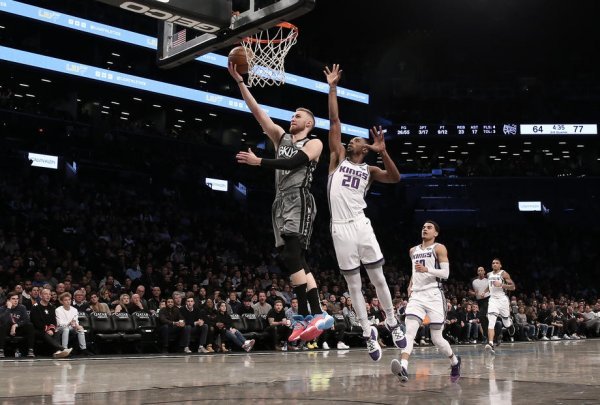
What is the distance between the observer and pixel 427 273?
28.0 ft

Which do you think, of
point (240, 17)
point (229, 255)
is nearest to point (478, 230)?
point (229, 255)

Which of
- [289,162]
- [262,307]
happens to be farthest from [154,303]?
[289,162]

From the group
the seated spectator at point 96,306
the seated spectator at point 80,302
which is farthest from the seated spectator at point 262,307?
the seated spectator at point 80,302

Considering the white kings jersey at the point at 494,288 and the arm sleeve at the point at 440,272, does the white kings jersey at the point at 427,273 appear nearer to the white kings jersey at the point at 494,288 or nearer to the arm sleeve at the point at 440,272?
the arm sleeve at the point at 440,272

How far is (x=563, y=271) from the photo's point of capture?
3534 centimetres

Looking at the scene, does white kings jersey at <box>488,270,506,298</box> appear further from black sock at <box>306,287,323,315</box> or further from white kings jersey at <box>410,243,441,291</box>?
black sock at <box>306,287,323,315</box>

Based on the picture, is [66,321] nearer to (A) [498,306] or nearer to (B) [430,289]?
(B) [430,289]

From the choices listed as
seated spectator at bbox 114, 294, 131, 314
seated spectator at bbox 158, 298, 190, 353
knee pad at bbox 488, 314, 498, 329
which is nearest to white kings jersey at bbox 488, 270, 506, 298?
knee pad at bbox 488, 314, 498, 329

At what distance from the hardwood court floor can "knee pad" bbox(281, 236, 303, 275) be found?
1.14 metres

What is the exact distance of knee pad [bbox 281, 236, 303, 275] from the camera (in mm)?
6617

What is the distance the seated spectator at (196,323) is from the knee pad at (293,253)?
915 centimetres

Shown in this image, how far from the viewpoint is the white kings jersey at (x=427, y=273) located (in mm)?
8625

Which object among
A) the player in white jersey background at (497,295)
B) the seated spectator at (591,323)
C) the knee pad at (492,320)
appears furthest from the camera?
the seated spectator at (591,323)

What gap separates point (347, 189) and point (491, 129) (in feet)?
117
